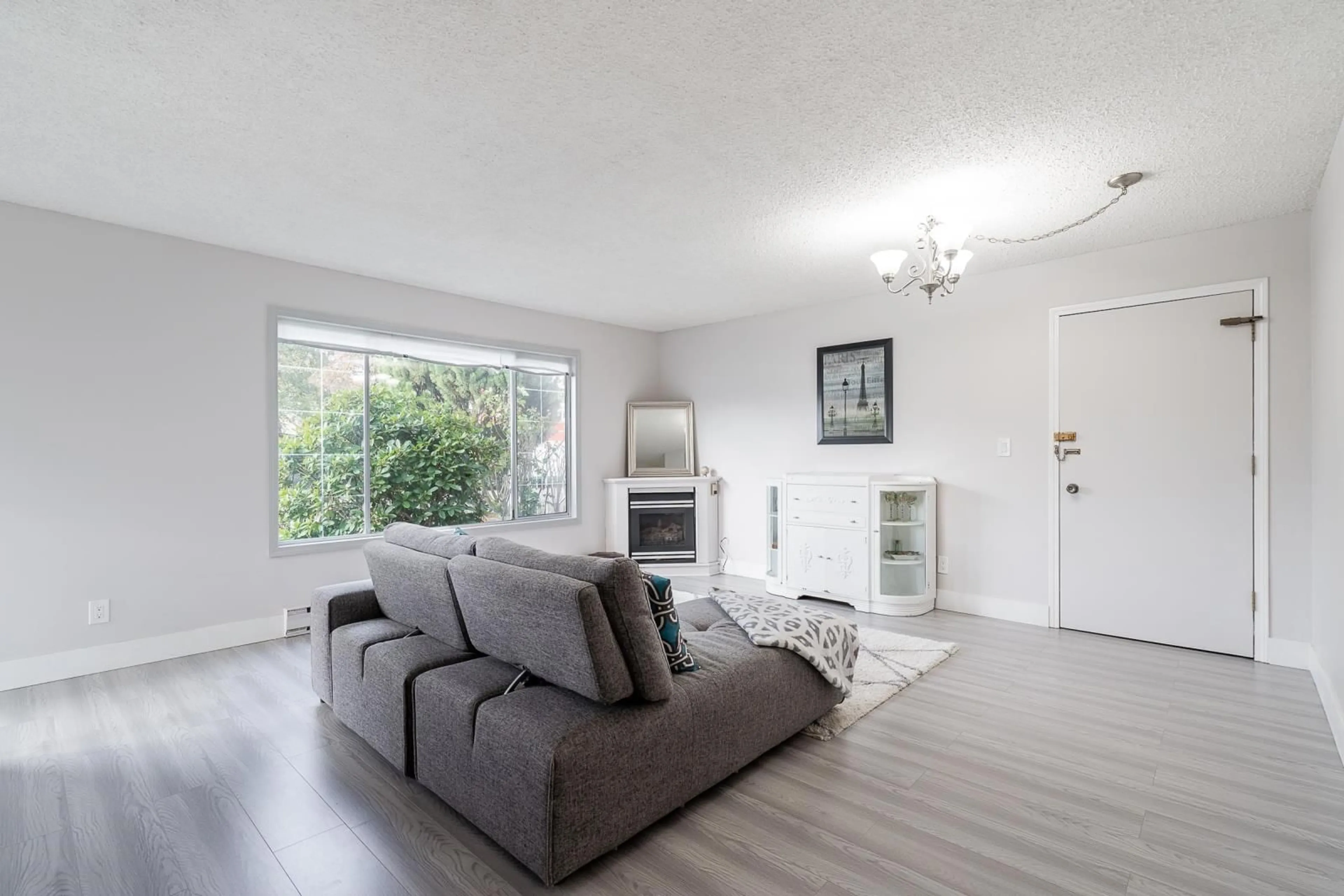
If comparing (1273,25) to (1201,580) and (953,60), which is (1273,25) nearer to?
(953,60)

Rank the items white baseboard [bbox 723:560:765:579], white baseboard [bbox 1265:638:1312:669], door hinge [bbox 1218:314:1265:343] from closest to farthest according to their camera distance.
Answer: white baseboard [bbox 1265:638:1312:669]
door hinge [bbox 1218:314:1265:343]
white baseboard [bbox 723:560:765:579]

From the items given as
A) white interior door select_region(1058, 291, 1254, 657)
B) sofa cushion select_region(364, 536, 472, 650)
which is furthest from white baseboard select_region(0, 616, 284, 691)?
white interior door select_region(1058, 291, 1254, 657)

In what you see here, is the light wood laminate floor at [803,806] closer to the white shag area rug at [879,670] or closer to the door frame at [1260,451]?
the white shag area rug at [879,670]

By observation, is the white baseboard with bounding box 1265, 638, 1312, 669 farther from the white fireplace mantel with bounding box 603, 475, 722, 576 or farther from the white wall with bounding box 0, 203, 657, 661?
the white wall with bounding box 0, 203, 657, 661

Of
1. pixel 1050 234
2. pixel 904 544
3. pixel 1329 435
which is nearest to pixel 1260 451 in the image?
pixel 1329 435

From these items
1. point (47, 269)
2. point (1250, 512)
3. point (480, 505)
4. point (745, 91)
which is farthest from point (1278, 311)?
point (47, 269)

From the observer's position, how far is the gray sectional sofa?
169 cm

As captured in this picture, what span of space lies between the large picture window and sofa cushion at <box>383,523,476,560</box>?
1762mm

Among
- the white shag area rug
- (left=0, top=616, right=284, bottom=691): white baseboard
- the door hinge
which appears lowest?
the white shag area rug

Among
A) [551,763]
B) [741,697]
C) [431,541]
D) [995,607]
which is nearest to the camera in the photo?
[551,763]

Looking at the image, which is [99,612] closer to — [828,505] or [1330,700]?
[828,505]

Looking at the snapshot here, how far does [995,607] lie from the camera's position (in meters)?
4.35

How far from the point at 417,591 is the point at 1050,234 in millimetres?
3854

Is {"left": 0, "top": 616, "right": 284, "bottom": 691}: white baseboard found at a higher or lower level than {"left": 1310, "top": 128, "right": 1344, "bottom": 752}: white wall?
lower
